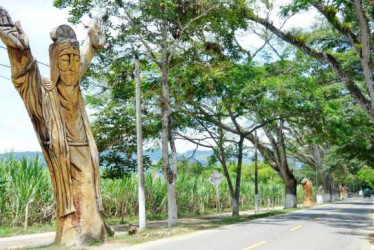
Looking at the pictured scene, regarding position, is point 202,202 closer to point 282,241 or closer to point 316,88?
point 316,88

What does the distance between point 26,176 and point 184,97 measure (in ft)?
26.9

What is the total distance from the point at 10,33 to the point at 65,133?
296cm

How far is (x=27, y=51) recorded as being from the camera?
1124cm

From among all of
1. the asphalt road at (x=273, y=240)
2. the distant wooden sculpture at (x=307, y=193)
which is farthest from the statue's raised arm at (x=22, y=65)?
the distant wooden sculpture at (x=307, y=193)

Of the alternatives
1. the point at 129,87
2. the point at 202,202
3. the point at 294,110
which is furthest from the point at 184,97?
the point at 202,202

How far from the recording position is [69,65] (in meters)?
11.8

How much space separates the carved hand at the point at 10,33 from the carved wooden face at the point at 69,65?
3.43ft

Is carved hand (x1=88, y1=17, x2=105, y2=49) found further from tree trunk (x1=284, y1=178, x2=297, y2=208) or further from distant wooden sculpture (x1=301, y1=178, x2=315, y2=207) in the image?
distant wooden sculpture (x1=301, y1=178, x2=315, y2=207)

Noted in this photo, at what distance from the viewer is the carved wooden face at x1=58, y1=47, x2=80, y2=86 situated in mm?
11711

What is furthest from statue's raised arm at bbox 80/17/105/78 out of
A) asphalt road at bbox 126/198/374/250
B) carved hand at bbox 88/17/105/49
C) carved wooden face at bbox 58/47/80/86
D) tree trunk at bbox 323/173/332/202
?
tree trunk at bbox 323/173/332/202

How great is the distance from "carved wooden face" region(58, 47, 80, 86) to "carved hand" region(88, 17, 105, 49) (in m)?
1.02

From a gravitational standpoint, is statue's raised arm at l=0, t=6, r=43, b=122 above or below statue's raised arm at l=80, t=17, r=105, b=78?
below

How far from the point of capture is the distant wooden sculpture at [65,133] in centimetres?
1168

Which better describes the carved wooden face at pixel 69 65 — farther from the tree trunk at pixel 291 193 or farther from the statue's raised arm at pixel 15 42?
the tree trunk at pixel 291 193
